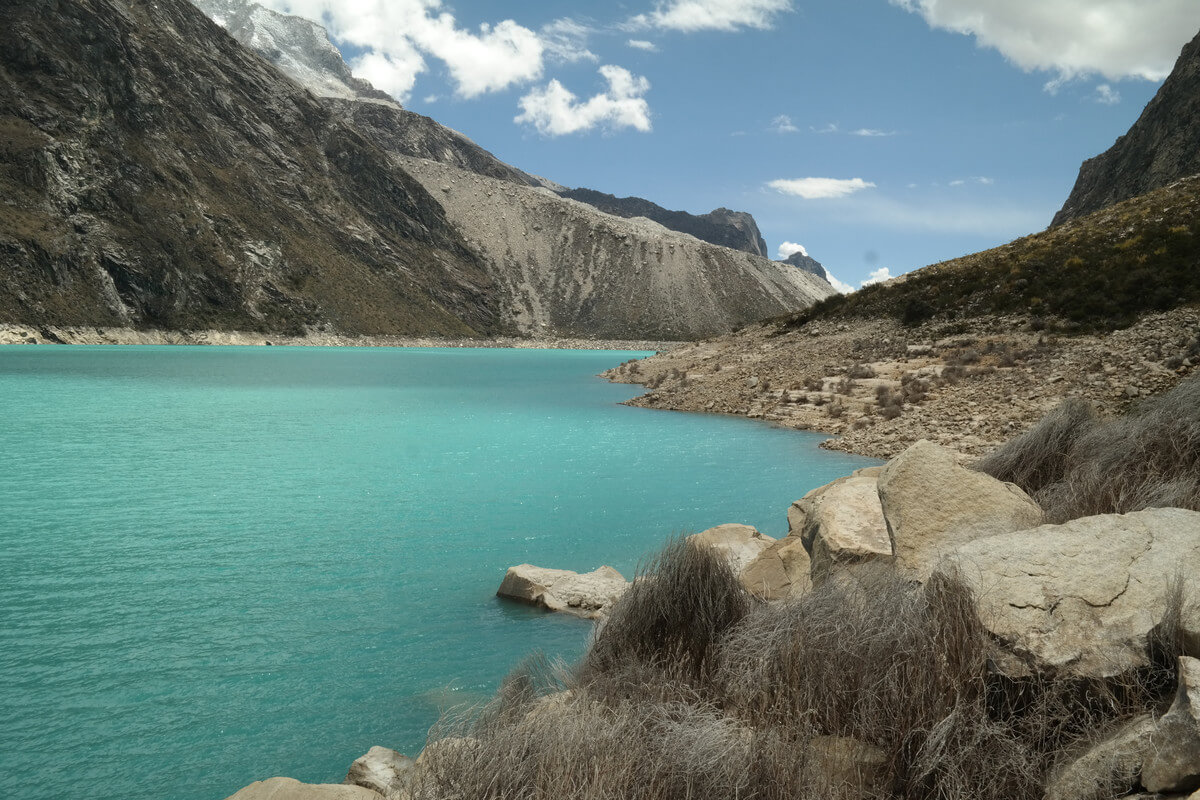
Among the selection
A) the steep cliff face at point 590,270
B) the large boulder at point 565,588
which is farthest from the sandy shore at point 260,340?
the large boulder at point 565,588

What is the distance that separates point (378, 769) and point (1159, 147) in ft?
235

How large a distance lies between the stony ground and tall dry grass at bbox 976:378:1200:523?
7740 millimetres

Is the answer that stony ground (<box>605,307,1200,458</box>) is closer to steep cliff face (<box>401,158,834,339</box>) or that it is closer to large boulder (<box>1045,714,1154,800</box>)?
large boulder (<box>1045,714,1154,800</box>)

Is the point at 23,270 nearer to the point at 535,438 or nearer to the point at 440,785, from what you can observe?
the point at 535,438

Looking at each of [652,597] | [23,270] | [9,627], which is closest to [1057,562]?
[652,597]

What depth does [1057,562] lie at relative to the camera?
4094mm

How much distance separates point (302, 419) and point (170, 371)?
2632cm

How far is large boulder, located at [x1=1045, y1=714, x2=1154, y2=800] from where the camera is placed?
2.94m

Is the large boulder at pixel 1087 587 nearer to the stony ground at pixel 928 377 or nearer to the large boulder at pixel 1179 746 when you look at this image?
the large boulder at pixel 1179 746

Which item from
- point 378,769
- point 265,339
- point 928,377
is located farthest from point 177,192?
point 378,769

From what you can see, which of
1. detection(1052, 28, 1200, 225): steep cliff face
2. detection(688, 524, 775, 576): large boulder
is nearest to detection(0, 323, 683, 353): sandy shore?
detection(1052, 28, 1200, 225): steep cliff face

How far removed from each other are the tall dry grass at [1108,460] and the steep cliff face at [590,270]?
150379 mm

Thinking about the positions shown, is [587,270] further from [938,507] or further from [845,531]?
[938,507]

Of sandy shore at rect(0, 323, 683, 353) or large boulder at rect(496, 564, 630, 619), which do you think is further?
sandy shore at rect(0, 323, 683, 353)
